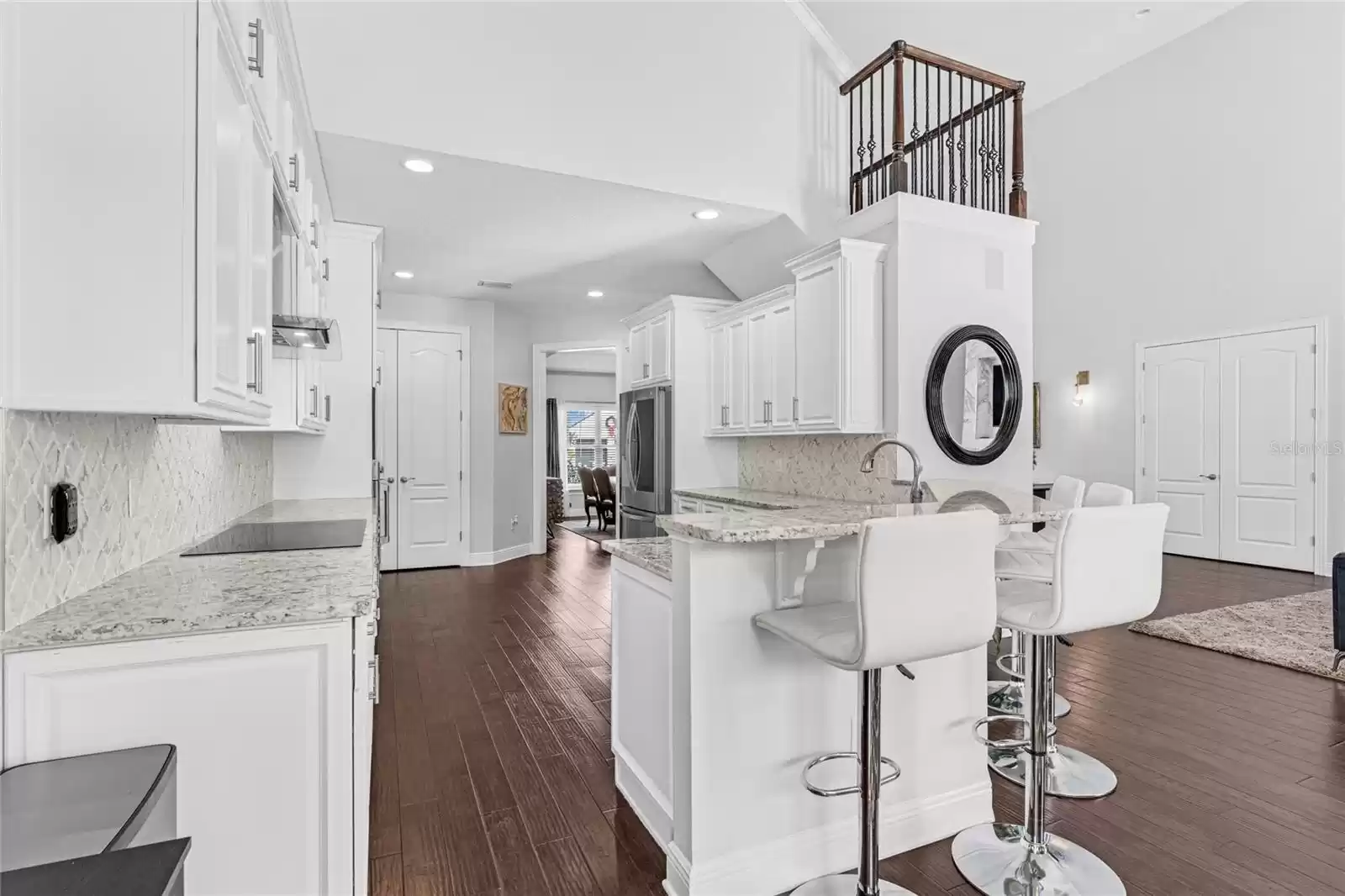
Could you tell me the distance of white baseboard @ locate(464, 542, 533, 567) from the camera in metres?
6.83

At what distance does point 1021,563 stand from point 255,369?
2.47m

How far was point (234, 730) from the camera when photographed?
54.1 inches

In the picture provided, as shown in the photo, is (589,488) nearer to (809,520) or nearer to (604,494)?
(604,494)

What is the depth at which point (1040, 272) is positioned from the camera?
849 centimetres

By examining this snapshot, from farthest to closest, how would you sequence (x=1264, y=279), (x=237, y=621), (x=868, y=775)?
(x=1264, y=279) < (x=868, y=775) < (x=237, y=621)

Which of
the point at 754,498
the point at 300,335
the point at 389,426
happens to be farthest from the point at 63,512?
the point at 389,426

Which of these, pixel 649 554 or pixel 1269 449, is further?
pixel 1269 449

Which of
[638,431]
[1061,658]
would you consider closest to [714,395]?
[638,431]

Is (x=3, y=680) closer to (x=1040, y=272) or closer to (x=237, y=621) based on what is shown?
(x=237, y=621)

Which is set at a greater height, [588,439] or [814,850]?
[588,439]

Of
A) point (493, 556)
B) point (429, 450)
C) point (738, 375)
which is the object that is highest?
point (738, 375)

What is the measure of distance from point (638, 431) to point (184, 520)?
3677 mm

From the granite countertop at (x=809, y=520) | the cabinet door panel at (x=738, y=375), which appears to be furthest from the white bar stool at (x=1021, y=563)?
the cabinet door panel at (x=738, y=375)

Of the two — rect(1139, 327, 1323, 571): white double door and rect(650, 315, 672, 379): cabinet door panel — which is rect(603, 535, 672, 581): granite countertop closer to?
rect(650, 315, 672, 379): cabinet door panel
